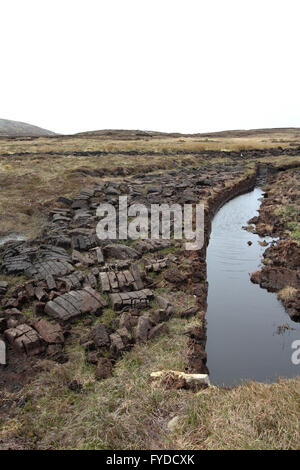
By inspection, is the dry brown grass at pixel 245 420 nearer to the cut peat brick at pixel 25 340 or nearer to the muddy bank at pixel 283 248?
the cut peat brick at pixel 25 340

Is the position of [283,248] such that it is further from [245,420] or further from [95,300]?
[245,420]

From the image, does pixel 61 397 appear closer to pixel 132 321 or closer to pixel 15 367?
pixel 15 367

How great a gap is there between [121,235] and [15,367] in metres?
7.07

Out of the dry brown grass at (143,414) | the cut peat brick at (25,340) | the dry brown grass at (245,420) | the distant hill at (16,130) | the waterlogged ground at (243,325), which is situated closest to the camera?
the dry brown grass at (245,420)

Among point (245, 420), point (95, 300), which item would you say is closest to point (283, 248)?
point (95, 300)

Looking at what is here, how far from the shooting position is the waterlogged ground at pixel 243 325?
7.34 meters

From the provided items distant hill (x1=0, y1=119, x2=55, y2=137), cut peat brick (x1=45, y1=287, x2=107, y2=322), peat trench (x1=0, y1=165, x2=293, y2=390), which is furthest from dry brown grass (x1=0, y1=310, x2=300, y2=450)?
distant hill (x1=0, y1=119, x2=55, y2=137)

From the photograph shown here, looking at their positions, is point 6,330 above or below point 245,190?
below

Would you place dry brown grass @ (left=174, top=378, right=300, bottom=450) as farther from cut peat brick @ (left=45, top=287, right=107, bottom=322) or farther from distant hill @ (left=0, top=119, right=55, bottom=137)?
distant hill @ (left=0, top=119, right=55, bottom=137)

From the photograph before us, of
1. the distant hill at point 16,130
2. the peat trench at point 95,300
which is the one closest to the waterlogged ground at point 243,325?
the peat trench at point 95,300

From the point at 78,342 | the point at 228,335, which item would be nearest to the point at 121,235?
the point at 228,335

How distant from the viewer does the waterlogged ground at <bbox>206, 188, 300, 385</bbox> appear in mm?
7340
